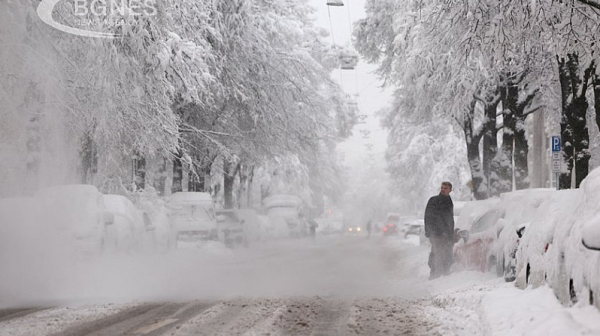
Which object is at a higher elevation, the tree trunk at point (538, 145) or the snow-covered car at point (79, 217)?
the tree trunk at point (538, 145)

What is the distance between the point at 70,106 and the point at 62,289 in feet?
19.1

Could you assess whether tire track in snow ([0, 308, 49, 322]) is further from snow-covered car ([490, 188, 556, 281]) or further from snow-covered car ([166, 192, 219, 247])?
snow-covered car ([166, 192, 219, 247])

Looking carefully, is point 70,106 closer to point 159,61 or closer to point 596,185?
point 159,61

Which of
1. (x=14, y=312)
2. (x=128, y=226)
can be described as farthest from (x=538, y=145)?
(x=14, y=312)

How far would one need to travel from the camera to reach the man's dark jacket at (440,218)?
591 inches

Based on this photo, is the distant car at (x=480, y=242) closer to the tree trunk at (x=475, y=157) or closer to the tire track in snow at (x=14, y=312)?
the tire track in snow at (x=14, y=312)

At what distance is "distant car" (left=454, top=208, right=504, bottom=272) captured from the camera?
1360 cm

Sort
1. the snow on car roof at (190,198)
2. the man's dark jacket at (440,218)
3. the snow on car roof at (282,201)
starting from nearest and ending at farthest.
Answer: the man's dark jacket at (440,218) < the snow on car roof at (190,198) < the snow on car roof at (282,201)

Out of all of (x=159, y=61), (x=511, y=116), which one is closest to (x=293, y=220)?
(x=511, y=116)

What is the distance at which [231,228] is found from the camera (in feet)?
103

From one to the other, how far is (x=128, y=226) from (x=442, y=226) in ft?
24.1

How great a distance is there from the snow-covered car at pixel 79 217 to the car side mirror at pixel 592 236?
1083 cm

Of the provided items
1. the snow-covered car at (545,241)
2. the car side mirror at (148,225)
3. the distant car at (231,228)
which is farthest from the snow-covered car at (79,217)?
the distant car at (231,228)

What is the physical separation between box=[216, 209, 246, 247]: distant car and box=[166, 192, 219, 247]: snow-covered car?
401 cm
